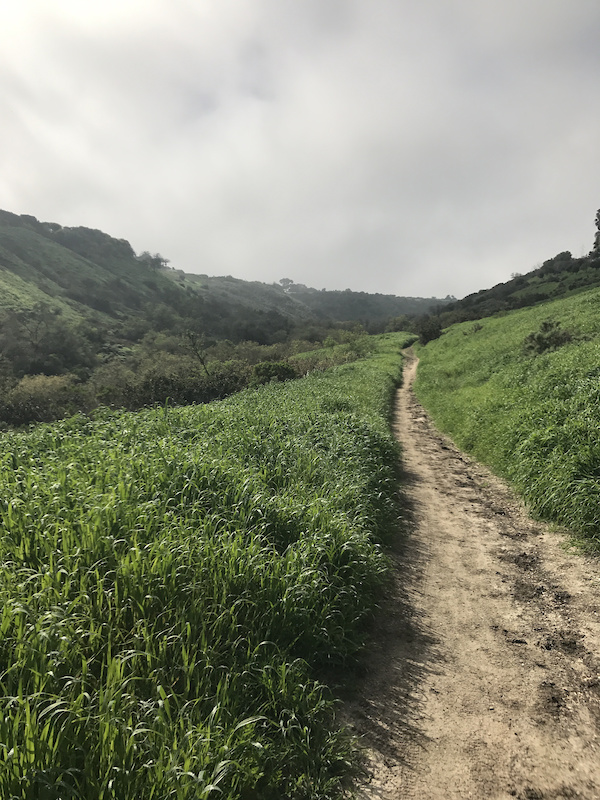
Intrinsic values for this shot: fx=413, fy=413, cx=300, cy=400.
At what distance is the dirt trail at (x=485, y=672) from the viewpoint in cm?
307

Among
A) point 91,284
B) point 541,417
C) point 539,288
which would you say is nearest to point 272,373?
point 541,417

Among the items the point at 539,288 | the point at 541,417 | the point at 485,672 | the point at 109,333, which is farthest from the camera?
the point at 109,333

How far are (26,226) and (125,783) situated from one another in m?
214

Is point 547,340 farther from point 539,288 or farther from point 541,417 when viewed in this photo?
point 539,288

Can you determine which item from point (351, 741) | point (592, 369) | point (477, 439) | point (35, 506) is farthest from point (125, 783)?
point (592, 369)

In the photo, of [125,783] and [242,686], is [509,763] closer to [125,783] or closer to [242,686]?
[242,686]

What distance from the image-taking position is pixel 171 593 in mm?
3939

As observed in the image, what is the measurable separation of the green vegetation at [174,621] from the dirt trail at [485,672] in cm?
43

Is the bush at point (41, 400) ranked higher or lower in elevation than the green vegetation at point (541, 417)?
lower

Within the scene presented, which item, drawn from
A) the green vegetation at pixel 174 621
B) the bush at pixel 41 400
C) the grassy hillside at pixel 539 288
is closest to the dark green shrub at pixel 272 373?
the bush at pixel 41 400

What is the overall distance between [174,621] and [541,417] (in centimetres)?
948

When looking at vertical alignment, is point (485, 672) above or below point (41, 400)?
above

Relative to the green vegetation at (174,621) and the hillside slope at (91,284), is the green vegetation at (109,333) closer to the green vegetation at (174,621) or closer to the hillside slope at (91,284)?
the hillside slope at (91,284)

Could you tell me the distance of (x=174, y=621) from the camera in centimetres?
378
